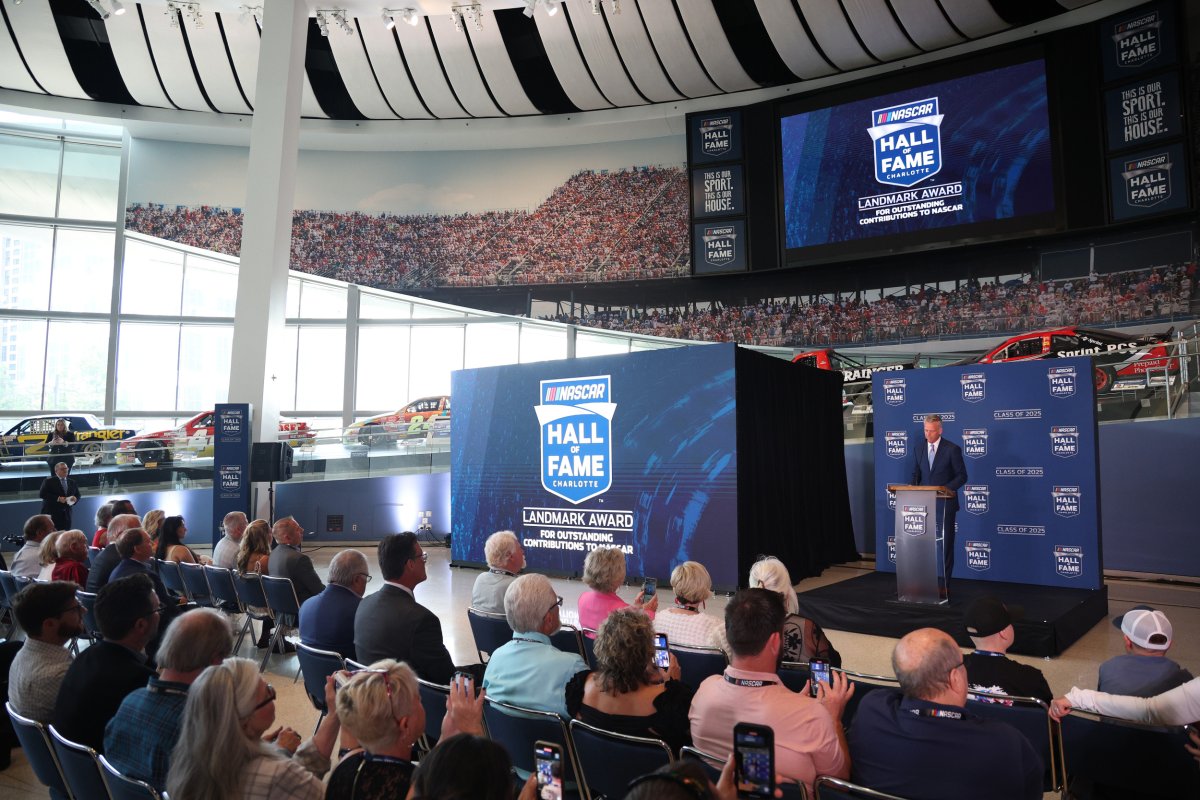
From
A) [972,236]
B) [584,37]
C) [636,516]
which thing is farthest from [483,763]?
[584,37]

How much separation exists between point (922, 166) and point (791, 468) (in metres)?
8.05

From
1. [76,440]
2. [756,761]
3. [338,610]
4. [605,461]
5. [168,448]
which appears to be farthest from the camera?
[76,440]

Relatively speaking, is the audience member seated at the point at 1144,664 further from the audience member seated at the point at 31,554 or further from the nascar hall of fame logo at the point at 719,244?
the nascar hall of fame logo at the point at 719,244

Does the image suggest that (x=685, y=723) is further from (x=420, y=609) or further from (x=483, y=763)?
(x=420, y=609)

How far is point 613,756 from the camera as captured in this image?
8.20ft

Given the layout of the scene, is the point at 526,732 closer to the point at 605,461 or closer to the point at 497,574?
the point at 497,574

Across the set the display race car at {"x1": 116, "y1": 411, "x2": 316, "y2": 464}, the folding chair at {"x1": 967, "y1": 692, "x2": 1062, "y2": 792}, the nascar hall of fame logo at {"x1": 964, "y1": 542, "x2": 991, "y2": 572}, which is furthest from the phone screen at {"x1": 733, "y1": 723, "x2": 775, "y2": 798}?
the display race car at {"x1": 116, "y1": 411, "x2": 316, "y2": 464}

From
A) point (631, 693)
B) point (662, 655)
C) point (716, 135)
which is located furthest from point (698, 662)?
point (716, 135)

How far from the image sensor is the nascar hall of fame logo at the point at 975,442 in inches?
336

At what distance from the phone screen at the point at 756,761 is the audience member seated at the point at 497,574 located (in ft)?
10.6

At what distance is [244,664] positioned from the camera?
88.4 inches

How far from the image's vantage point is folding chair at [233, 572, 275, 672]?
19.0ft

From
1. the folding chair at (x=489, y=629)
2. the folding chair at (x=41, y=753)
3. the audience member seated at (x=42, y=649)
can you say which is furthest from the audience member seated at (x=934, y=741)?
the audience member seated at (x=42, y=649)

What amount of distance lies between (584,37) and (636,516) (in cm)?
1195
